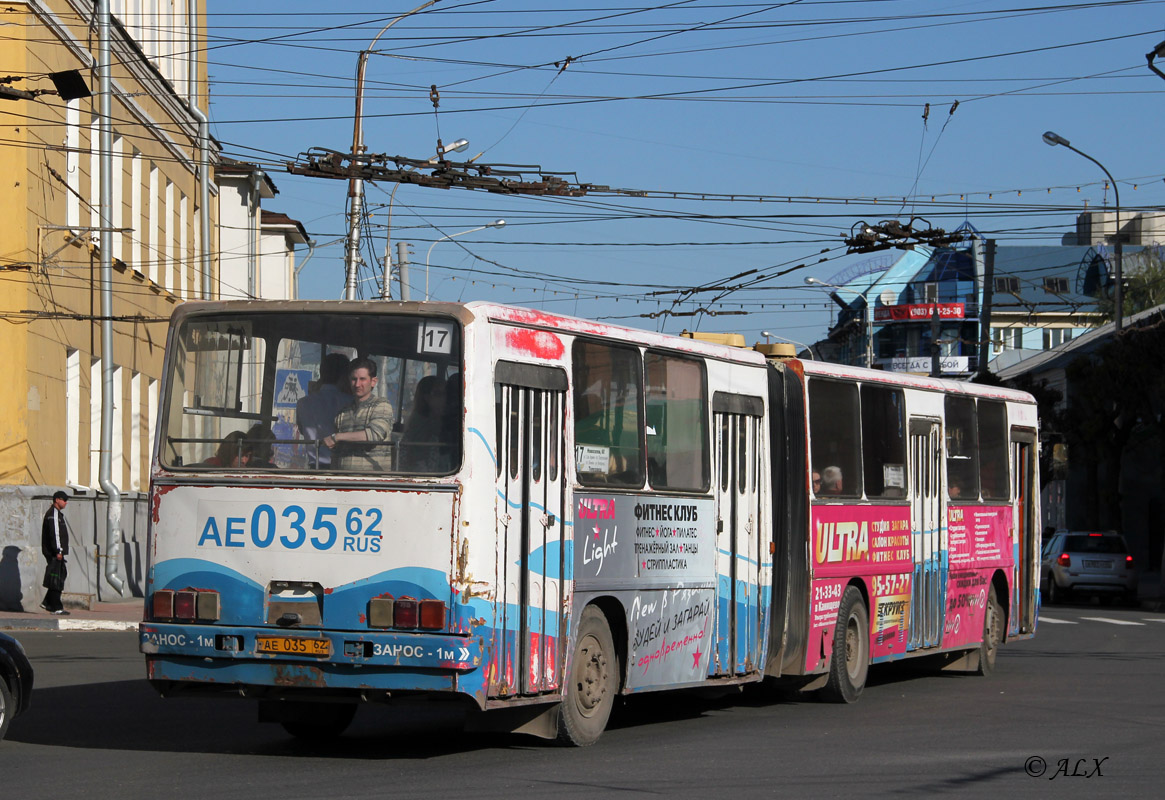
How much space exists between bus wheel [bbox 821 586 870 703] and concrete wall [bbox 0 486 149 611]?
11.4 meters

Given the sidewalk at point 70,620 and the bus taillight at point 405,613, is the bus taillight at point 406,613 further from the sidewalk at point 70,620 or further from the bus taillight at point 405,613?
the sidewalk at point 70,620

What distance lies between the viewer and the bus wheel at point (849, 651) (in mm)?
14453

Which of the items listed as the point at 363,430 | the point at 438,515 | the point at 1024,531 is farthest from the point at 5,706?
the point at 1024,531

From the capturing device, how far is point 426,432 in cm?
982

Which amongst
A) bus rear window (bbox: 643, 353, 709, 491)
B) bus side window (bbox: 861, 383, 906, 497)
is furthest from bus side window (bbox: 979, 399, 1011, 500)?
bus rear window (bbox: 643, 353, 709, 491)

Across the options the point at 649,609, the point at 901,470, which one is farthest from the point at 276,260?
the point at 649,609

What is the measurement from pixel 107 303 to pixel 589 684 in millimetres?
17690

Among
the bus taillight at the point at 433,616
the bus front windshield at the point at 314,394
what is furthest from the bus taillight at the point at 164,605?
the bus taillight at the point at 433,616

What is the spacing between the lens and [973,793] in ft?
29.6

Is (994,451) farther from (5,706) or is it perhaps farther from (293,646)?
(5,706)

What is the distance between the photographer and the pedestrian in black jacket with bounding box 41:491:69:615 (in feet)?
78.2

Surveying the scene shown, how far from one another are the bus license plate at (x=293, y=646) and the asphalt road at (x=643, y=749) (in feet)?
2.24

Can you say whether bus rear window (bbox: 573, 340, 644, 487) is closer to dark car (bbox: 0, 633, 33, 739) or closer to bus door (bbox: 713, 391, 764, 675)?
bus door (bbox: 713, 391, 764, 675)

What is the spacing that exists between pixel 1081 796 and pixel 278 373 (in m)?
5.21
